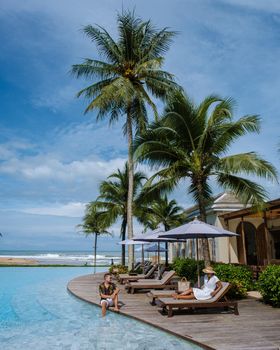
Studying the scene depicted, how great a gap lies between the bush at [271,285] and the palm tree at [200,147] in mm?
3268

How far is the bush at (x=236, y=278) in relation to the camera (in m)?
11.2

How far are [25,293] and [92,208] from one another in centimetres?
1175

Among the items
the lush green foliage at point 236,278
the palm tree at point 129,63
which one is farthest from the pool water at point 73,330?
the palm tree at point 129,63

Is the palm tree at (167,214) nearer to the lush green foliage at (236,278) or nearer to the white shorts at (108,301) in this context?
the lush green foliage at (236,278)

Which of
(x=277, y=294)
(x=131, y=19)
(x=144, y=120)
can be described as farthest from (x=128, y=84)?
(x=277, y=294)

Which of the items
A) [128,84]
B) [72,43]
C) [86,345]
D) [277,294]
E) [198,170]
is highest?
[128,84]

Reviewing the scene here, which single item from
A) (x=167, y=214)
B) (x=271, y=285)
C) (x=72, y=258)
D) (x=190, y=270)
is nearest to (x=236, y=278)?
(x=271, y=285)

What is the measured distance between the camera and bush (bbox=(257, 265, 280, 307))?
942cm

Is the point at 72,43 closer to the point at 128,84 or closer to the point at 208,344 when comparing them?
the point at 128,84

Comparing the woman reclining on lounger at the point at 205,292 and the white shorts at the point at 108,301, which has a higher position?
the woman reclining on lounger at the point at 205,292

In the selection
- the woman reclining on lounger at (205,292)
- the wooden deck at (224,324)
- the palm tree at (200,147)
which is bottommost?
the wooden deck at (224,324)

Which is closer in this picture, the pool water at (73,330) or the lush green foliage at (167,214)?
the pool water at (73,330)

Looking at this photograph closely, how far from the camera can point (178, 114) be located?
1398 cm

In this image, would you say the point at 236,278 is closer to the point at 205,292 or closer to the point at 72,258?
the point at 205,292
